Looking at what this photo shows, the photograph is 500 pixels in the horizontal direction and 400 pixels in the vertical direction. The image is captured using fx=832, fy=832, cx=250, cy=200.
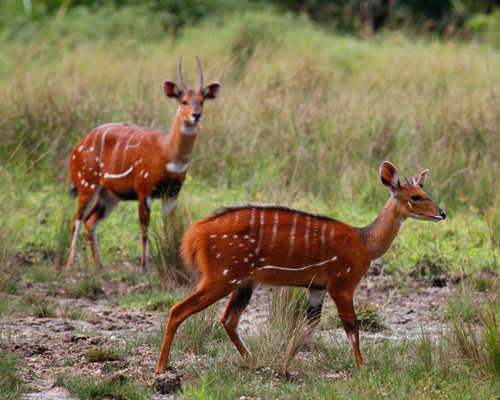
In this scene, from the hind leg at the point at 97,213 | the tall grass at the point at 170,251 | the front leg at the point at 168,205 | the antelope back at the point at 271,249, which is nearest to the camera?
the antelope back at the point at 271,249

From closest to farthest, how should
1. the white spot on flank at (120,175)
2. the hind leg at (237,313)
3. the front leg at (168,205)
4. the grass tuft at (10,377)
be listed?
the grass tuft at (10,377)
the hind leg at (237,313)
the front leg at (168,205)
the white spot on flank at (120,175)

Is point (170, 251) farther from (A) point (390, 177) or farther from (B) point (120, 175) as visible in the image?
(A) point (390, 177)

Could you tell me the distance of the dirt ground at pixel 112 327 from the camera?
181 inches

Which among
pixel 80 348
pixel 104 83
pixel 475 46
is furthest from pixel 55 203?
pixel 475 46

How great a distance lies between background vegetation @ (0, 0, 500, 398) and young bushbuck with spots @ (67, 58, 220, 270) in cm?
25

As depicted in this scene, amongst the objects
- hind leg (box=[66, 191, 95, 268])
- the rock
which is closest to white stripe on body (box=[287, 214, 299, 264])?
the rock

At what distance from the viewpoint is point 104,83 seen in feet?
35.1

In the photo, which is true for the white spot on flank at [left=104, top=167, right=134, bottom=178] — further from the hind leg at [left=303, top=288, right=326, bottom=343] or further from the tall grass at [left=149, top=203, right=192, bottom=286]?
the hind leg at [left=303, top=288, right=326, bottom=343]

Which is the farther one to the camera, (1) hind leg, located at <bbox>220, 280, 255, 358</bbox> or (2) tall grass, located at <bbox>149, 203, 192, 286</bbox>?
(2) tall grass, located at <bbox>149, 203, 192, 286</bbox>

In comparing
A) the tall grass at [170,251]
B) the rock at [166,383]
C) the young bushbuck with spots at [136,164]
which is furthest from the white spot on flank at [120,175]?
the rock at [166,383]

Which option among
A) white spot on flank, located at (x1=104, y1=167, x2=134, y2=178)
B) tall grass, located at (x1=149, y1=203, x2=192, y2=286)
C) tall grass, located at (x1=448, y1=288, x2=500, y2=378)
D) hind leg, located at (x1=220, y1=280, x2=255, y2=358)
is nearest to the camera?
tall grass, located at (x1=448, y1=288, x2=500, y2=378)

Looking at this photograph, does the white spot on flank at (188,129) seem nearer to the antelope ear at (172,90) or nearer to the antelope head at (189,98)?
the antelope head at (189,98)

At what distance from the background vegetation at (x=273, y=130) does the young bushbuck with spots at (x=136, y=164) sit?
249mm

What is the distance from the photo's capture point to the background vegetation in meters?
6.91
